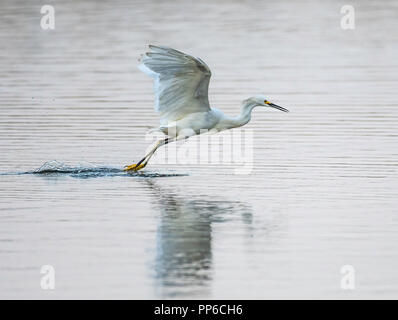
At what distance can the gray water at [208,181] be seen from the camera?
1095 centimetres

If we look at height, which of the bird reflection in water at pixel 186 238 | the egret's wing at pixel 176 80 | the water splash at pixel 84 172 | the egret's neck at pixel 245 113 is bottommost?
the bird reflection in water at pixel 186 238

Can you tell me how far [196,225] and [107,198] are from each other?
2046 mm

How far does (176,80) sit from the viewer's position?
1577 cm

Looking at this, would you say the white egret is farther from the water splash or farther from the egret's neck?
the water splash

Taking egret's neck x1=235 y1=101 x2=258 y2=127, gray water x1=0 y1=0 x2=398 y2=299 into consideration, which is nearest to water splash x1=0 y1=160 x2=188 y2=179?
gray water x1=0 y1=0 x2=398 y2=299

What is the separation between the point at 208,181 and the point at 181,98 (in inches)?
52.3

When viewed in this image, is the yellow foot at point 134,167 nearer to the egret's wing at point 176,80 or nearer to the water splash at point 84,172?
the water splash at point 84,172

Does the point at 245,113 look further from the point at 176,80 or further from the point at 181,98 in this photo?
the point at 176,80

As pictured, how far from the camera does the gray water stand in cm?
1095

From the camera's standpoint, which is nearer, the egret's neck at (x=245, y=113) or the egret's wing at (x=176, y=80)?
the egret's wing at (x=176, y=80)

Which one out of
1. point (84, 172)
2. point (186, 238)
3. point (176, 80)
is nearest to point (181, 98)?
point (176, 80)

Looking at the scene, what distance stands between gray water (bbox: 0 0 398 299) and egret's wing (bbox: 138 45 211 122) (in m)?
0.95

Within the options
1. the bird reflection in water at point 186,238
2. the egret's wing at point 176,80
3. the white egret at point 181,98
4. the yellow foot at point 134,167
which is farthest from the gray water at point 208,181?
the egret's wing at point 176,80

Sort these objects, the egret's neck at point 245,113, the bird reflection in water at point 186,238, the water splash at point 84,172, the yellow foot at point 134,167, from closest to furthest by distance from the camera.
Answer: the bird reflection in water at point 186,238
the water splash at point 84,172
the yellow foot at point 134,167
the egret's neck at point 245,113
